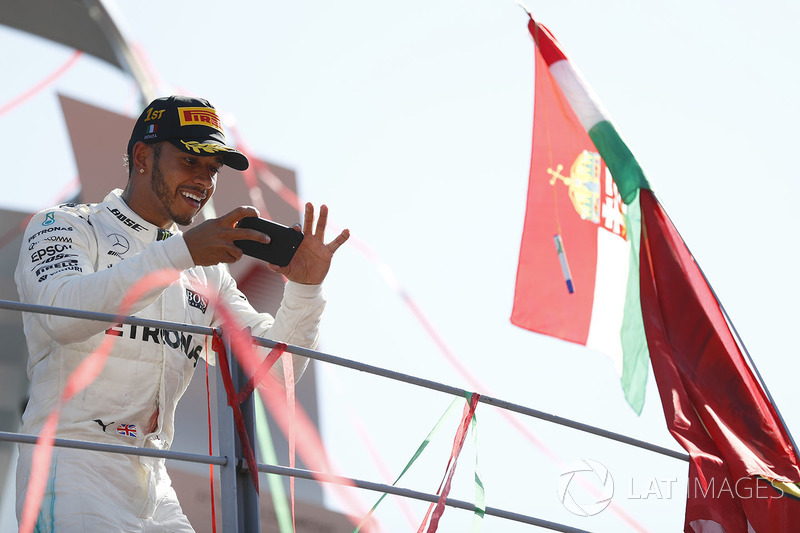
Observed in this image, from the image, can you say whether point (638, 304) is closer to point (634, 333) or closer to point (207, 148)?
point (634, 333)

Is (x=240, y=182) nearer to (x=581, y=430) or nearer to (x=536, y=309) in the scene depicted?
(x=536, y=309)

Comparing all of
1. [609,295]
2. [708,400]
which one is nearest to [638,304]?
[609,295]

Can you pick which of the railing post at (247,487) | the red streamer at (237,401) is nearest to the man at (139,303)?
the red streamer at (237,401)

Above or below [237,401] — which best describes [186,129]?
above

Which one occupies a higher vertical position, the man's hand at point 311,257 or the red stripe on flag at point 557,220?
the red stripe on flag at point 557,220

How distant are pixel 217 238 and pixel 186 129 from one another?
68cm

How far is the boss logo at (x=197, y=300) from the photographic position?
3.35 m

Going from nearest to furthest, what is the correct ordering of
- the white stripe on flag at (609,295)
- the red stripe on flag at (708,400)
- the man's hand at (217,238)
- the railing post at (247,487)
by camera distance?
the railing post at (247,487) → the man's hand at (217,238) → the red stripe on flag at (708,400) → the white stripe on flag at (609,295)

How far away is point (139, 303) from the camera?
2.82 meters

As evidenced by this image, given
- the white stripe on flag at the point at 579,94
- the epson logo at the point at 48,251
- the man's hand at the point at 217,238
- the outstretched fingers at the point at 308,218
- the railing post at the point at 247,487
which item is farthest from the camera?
the white stripe on flag at the point at 579,94

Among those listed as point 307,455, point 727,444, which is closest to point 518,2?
point 727,444

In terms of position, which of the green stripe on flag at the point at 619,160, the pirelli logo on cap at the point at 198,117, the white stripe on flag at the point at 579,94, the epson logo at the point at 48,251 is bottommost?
the epson logo at the point at 48,251

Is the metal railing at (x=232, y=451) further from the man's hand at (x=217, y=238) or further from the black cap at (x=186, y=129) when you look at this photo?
the black cap at (x=186, y=129)

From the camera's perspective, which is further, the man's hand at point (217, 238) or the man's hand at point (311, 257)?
the man's hand at point (311, 257)
